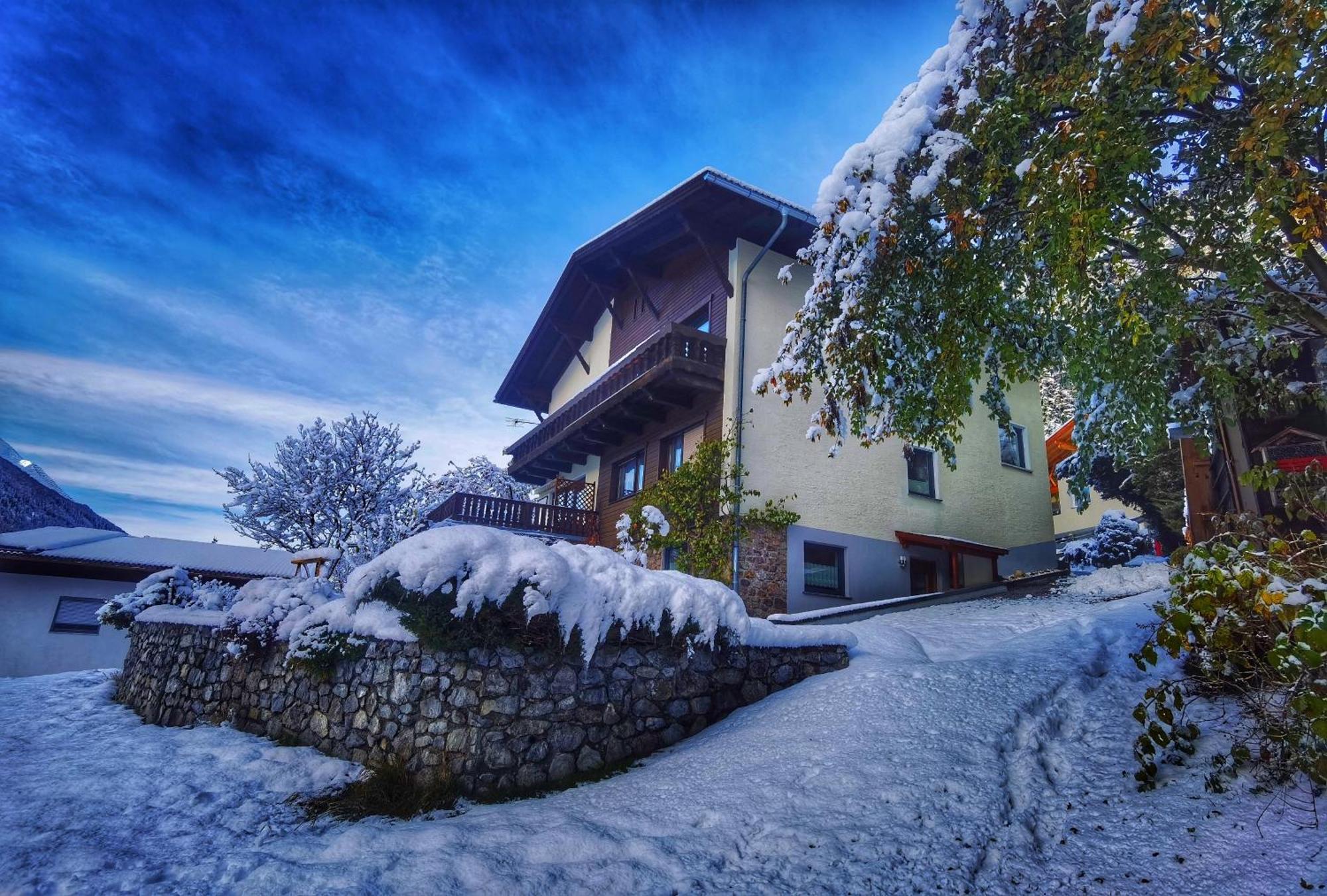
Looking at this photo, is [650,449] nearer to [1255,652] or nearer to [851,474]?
[851,474]

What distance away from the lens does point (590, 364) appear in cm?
2180

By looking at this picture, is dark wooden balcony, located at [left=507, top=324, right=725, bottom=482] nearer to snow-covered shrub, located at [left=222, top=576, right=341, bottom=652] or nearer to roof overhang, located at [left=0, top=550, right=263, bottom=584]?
snow-covered shrub, located at [left=222, top=576, right=341, bottom=652]

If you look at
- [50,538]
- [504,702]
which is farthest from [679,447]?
[50,538]

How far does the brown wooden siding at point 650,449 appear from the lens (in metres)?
14.4

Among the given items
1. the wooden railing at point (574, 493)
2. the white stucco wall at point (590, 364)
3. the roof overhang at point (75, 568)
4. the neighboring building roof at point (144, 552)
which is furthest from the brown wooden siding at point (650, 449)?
the roof overhang at point (75, 568)

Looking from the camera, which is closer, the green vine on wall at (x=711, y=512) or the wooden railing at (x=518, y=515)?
the green vine on wall at (x=711, y=512)

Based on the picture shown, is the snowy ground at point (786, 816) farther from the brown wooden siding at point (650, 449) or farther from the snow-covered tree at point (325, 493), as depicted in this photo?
the snow-covered tree at point (325, 493)

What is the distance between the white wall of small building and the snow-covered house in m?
15.1

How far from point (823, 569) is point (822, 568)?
0.08 feet

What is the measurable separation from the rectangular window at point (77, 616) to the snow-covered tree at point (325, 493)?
4772 millimetres

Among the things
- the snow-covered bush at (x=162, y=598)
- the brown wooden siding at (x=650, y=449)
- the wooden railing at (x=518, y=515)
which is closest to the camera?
the snow-covered bush at (x=162, y=598)

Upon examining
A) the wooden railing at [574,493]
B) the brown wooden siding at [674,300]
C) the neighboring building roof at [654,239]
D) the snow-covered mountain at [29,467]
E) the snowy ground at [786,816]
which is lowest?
the snowy ground at [786,816]

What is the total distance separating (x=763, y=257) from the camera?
15336 mm

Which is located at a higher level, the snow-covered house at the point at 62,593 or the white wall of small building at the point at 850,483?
the white wall of small building at the point at 850,483
